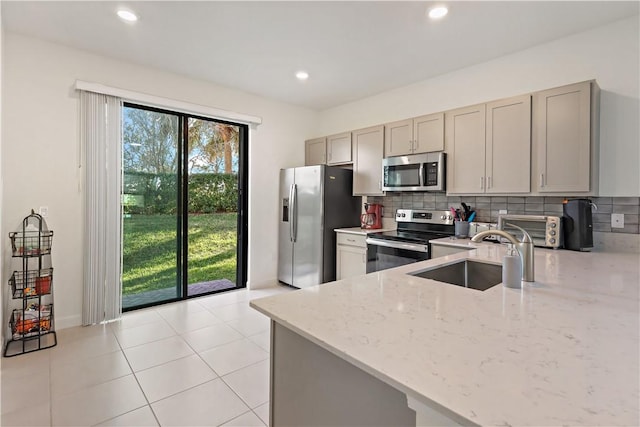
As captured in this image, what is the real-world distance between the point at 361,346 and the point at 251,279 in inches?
143

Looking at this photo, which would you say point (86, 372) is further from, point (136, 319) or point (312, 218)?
point (312, 218)

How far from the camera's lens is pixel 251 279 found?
425cm

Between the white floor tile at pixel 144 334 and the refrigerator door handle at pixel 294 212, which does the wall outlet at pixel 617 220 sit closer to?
the refrigerator door handle at pixel 294 212

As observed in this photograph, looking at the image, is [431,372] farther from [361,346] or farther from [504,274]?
[504,274]

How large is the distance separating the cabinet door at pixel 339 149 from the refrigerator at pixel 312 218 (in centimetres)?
19

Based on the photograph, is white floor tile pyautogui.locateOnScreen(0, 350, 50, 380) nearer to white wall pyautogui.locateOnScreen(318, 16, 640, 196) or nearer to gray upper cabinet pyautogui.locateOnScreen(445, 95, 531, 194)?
gray upper cabinet pyautogui.locateOnScreen(445, 95, 531, 194)

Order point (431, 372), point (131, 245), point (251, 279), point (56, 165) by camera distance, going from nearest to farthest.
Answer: point (431, 372) → point (56, 165) → point (131, 245) → point (251, 279)

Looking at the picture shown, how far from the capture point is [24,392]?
6.48ft

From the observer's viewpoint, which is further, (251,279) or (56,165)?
(251,279)

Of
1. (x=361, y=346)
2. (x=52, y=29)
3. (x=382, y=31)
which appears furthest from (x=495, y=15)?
(x=52, y=29)

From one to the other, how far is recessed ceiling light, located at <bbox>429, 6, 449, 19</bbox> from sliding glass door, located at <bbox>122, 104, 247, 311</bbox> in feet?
8.91

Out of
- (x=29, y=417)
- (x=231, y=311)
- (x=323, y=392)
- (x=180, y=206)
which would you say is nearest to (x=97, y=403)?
(x=29, y=417)

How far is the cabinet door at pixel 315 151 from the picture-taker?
448 centimetres

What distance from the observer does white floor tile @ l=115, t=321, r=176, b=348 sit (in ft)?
8.83
